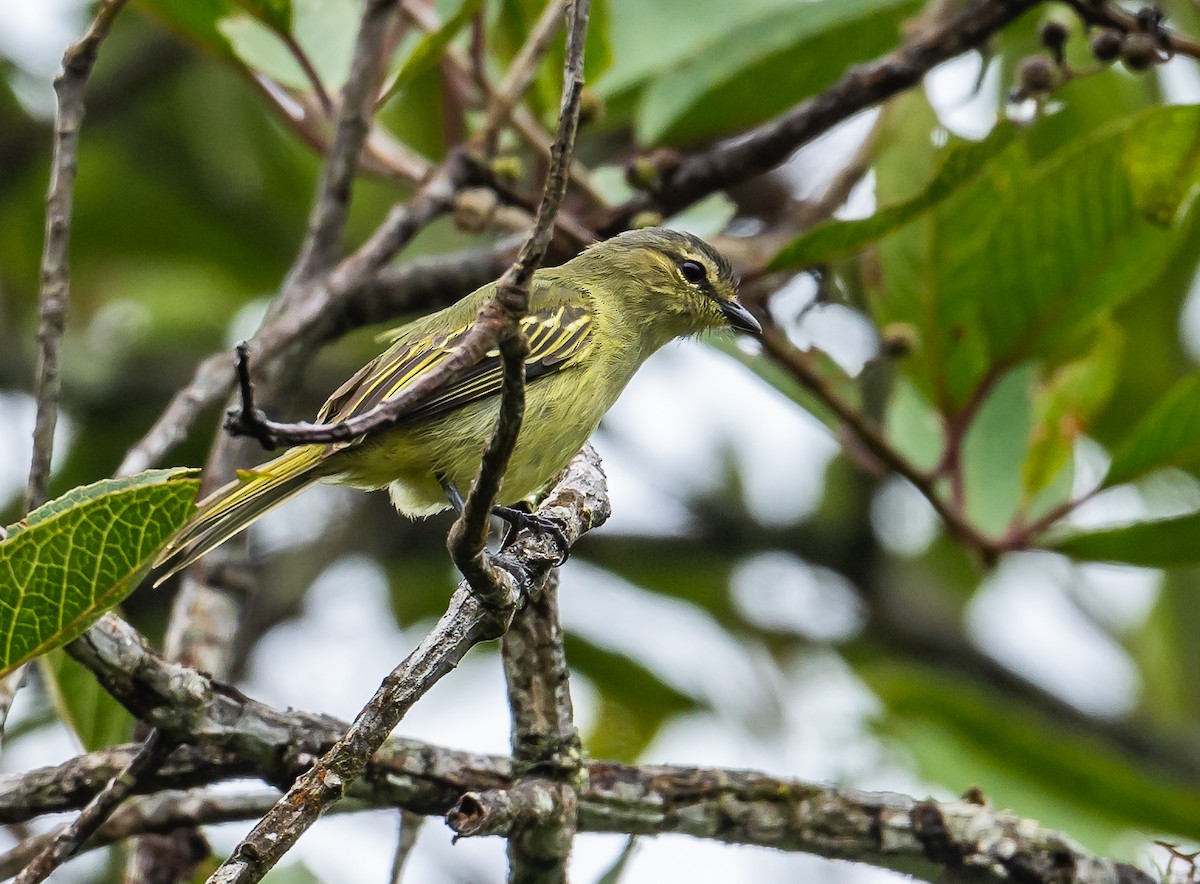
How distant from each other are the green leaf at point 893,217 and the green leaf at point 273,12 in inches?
59.7

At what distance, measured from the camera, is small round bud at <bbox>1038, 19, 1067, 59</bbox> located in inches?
148

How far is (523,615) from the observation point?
2.95 m

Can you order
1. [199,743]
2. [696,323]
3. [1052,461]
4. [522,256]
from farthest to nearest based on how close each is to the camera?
[696,323] < [1052,461] < [199,743] < [522,256]

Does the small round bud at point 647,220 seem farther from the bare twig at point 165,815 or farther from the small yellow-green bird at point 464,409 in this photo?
the bare twig at point 165,815

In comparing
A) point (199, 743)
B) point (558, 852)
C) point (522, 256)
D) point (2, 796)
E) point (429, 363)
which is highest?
point (429, 363)

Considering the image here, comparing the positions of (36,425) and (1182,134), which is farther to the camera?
(1182,134)

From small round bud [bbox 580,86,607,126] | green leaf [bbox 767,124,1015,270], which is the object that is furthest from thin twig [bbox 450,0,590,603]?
small round bud [bbox 580,86,607,126]

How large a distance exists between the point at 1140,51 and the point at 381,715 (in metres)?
2.52

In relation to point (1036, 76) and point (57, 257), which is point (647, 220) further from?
point (57, 257)

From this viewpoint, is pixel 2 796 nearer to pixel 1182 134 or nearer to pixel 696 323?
pixel 696 323

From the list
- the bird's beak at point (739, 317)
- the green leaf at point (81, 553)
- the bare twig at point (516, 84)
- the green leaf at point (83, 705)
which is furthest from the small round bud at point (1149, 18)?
the green leaf at point (83, 705)

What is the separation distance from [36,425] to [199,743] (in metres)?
0.71

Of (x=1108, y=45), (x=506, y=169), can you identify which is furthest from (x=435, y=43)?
(x=1108, y=45)

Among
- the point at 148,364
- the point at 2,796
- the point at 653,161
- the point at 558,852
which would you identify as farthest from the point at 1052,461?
the point at 148,364
